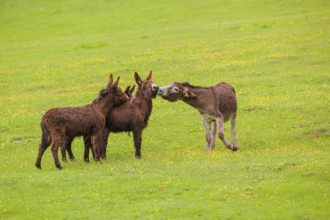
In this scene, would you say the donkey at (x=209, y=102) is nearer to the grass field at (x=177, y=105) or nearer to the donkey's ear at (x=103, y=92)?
the grass field at (x=177, y=105)

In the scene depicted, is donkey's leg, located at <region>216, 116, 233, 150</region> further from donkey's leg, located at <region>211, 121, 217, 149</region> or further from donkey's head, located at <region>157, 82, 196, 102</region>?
donkey's head, located at <region>157, 82, 196, 102</region>

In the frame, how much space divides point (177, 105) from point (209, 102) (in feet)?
30.1

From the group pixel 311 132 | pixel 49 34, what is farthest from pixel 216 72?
pixel 49 34

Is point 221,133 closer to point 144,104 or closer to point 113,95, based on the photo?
point 144,104

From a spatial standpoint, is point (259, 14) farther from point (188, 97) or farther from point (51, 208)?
point (51, 208)

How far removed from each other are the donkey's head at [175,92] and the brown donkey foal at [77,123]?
1492 millimetres

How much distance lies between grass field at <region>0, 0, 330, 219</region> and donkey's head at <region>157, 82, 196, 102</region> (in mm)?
1896

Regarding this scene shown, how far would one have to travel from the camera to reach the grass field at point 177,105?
60.6ft

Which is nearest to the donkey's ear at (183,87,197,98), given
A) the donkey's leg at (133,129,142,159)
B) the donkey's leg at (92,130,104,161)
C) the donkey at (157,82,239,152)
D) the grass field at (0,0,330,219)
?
the donkey at (157,82,239,152)

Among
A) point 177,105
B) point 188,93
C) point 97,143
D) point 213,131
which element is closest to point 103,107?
point 97,143

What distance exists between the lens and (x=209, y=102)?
25062 millimetres

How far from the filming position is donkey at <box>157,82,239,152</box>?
2494 centimetres

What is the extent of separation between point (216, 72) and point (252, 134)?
13204 mm

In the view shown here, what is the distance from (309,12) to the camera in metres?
60.3
